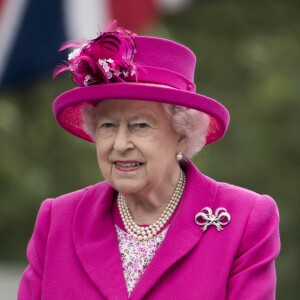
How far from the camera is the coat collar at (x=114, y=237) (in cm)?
686

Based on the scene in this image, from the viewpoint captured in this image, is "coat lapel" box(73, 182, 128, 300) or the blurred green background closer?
"coat lapel" box(73, 182, 128, 300)

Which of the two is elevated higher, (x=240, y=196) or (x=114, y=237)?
(x=240, y=196)

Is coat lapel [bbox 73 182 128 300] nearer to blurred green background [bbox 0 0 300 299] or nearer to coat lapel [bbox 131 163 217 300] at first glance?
coat lapel [bbox 131 163 217 300]

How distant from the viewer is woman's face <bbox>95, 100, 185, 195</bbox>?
6828 mm

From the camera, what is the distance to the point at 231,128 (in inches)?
699

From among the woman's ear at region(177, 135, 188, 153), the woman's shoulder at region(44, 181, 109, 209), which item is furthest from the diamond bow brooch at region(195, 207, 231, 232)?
the woman's shoulder at region(44, 181, 109, 209)

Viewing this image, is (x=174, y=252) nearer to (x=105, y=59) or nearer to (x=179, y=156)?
(x=179, y=156)

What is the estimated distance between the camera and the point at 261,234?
6.85 meters

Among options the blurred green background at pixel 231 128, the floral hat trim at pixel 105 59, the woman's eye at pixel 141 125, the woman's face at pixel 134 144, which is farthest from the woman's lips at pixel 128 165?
the blurred green background at pixel 231 128

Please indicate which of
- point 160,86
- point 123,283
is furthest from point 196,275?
point 160,86

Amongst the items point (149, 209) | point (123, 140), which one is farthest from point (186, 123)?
point (149, 209)

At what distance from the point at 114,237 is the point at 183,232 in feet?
1.16

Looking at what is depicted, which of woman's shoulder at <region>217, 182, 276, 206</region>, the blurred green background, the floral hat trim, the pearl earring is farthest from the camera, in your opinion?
the blurred green background

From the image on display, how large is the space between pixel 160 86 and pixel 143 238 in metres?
0.75
